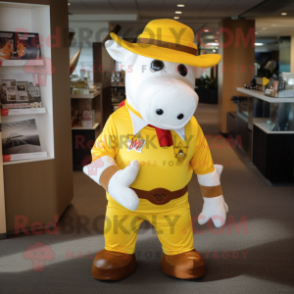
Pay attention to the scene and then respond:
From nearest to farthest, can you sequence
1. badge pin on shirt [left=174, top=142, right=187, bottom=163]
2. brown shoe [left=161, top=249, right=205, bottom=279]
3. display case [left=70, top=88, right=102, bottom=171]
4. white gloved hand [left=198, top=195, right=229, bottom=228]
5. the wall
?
1. badge pin on shirt [left=174, top=142, right=187, bottom=163]
2. white gloved hand [left=198, top=195, right=229, bottom=228]
3. brown shoe [left=161, top=249, right=205, bottom=279]
4. display case [left=70, top=88, right=102, bottom=171]
5. the wall

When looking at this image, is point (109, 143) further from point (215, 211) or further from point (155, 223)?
point (215, 211)

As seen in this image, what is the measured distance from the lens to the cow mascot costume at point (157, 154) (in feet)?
6.32

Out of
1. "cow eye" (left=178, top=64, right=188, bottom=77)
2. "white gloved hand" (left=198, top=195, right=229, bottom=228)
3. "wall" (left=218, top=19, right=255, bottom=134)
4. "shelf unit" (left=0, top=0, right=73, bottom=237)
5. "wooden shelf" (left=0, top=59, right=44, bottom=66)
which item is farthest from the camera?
"wall" (left=218, top=19, right=255, bottom=134)

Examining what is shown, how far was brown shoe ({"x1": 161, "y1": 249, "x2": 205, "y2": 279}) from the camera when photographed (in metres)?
2.44

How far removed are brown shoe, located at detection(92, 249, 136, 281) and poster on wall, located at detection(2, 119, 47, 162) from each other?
1.16 metres

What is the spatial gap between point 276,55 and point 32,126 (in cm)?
2008

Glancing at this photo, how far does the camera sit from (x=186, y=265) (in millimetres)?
2439

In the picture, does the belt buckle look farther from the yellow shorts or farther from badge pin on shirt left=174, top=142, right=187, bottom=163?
badge pin on shirt left=174, top=142, right=187, bottom=163

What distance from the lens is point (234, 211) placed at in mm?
3842

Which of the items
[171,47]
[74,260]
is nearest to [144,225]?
[74,260]

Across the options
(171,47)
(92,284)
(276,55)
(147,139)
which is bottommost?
(92,284)

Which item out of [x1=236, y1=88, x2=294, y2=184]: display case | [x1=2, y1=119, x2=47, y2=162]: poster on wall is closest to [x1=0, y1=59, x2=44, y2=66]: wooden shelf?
[x1=2, y1=119, x2=47, y2=162]: poster on wall

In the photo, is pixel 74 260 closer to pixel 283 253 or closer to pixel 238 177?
pixel 283 253

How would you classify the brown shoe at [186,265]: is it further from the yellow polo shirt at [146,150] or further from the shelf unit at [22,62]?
the shelf unit at [22,62]
